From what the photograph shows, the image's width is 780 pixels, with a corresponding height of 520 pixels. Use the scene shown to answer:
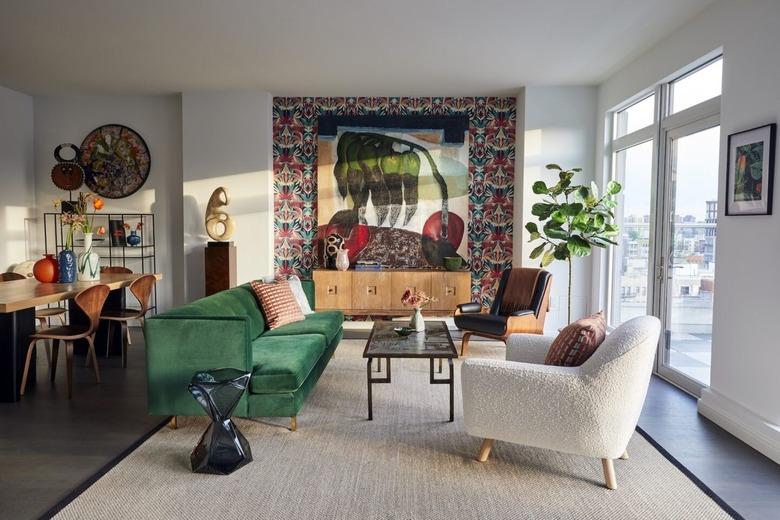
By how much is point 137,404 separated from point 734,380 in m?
4.14

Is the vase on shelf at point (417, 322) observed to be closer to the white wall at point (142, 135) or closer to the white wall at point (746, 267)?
the white wall at point (746, 267)

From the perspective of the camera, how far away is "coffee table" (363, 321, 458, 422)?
12.6 feet

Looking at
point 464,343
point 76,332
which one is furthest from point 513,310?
point 76,332

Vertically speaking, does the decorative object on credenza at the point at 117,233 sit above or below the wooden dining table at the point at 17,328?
above

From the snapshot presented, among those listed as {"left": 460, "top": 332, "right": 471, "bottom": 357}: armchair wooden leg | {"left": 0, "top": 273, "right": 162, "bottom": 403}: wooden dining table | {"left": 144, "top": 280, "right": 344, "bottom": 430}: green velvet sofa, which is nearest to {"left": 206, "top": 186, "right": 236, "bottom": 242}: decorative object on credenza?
{"left": 0, "top": 273, "right": 162, "bottom": 403}: wooden dining table

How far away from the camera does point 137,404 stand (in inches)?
164

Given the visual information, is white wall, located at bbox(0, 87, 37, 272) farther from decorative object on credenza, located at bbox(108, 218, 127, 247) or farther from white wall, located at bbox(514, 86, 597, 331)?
Result: white wall, located at bbox(514, 86, 597, 331)

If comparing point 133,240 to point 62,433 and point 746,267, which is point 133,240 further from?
point 746,267

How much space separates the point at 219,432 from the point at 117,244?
499 cm

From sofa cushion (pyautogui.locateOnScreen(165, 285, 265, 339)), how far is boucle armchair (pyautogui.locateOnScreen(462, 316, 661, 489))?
1.56 m

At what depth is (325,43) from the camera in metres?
5.14

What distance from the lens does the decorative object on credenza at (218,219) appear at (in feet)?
21.9

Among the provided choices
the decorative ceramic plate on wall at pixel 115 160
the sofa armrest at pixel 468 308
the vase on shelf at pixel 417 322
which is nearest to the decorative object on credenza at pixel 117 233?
the decorative ceramic plate on wall at pixel 115 160

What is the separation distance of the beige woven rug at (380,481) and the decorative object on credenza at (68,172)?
479 centimetres
